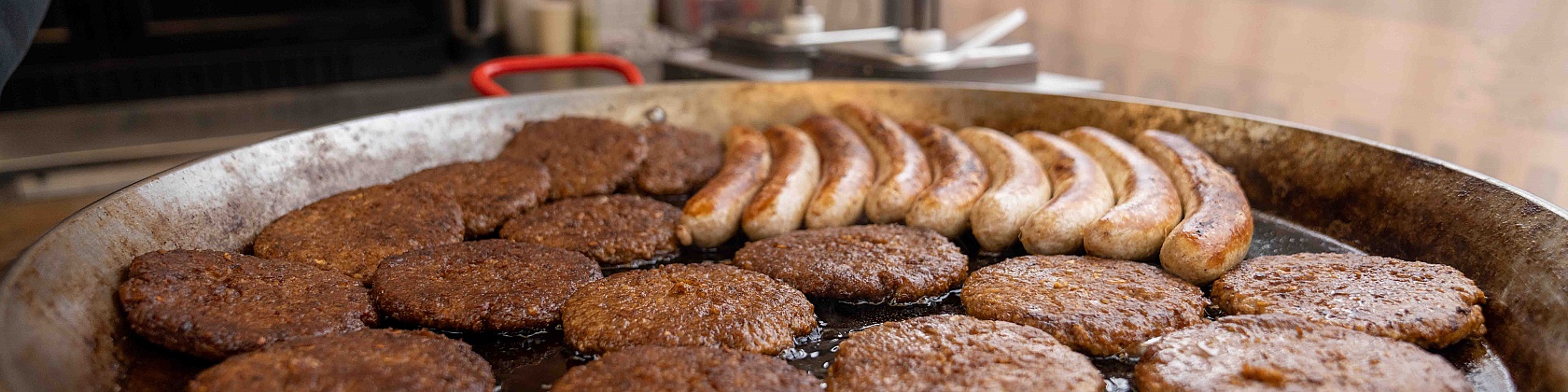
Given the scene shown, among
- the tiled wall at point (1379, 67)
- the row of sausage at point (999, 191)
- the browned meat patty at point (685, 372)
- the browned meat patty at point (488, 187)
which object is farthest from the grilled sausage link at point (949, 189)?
the tiled wall at point (1379, 67)

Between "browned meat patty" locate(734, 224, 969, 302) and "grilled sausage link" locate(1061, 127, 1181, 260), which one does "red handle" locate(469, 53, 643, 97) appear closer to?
"browned meat patty" locate(734, 224, 969, 302)

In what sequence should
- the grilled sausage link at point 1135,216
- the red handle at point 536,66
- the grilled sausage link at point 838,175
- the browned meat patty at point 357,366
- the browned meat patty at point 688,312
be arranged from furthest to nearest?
the red handle at point 536,66
the grilled sausage link at point 838,175
the grilled sausage link at point 1135,216
the browned meat patty at point 688,312
the browned meat patty at point 357,366

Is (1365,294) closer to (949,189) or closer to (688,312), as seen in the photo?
(949,189)

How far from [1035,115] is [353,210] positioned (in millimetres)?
1770

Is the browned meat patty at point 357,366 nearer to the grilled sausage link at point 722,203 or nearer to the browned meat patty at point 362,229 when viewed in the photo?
the browned meat patty at point 362,229

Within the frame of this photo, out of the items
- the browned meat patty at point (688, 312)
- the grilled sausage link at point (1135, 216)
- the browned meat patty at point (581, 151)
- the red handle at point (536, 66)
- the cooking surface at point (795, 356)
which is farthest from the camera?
the red handle at point (536, 66)

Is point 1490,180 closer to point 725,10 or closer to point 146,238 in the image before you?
point 146,238

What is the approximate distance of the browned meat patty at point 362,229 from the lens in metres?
1.88

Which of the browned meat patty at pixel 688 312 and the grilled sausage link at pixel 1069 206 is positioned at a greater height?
the grilled sausage link at pixel 1069 206

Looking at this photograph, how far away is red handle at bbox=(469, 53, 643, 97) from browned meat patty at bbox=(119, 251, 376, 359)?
1.06m

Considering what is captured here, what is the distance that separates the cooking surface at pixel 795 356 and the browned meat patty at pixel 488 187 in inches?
22.7

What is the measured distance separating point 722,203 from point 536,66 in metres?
1.03

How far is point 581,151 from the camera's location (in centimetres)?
249

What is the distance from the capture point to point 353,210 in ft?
6.78
